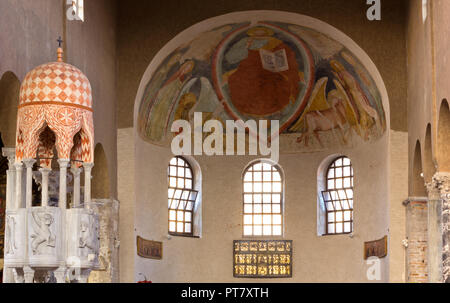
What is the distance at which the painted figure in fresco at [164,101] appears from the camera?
23953 mm

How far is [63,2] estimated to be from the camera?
697 inches

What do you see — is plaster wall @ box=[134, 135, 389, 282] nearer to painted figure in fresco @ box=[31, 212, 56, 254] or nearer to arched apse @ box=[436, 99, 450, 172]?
arched apse @ box=[436, 99, 450, 172]

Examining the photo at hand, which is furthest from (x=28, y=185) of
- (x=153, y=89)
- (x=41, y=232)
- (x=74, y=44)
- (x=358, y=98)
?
(x=358, y=98)

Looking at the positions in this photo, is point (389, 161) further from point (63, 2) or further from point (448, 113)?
point (63, 2)

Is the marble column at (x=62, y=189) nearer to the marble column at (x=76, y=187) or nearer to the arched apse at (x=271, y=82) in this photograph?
the marble column at (x=76, y=187)

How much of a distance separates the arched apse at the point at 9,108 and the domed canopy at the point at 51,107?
121 cm

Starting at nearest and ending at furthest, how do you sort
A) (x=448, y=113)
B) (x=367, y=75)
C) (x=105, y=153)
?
(x=448, y=113) → (x=105, y=153) → (x=367, y=75)

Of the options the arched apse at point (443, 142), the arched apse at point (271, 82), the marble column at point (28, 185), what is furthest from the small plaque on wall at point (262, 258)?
the marble column at point (28, 185)

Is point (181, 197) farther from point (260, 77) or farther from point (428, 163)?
point (428, 163)

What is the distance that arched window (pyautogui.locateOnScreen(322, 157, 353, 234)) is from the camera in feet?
83.9

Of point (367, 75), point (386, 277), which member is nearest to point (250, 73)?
point (367, 75)

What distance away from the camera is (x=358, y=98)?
78.3ft
